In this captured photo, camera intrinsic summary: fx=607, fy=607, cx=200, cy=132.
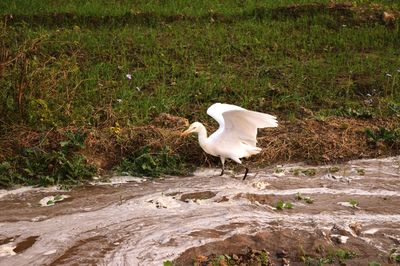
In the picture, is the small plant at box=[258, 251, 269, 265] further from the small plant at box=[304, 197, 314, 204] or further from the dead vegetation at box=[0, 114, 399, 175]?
the dead vegetation at box=[0, 114, 399, 175]

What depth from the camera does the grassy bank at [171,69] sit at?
7.17 meters

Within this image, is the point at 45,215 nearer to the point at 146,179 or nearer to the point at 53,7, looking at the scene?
the point at 146,179

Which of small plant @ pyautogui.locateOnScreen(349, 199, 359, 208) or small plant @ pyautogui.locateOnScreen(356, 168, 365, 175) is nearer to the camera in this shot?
small plant @ pyautogui.locateOnScreen(349, 199, 359, 208)

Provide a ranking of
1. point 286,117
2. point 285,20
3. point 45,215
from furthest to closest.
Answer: point 285,20
point 286,117
point 45,215

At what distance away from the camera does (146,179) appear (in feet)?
22.5

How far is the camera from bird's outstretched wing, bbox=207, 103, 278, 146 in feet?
20.1

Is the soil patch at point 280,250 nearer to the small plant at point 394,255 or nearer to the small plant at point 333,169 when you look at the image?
the small plant at point 394,255

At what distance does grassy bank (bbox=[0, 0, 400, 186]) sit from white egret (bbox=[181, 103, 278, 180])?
2.17ft

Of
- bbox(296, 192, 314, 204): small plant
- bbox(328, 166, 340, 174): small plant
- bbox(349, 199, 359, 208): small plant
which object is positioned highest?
bbox(328, 166, 340, 174): small plant

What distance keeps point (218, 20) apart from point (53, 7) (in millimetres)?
3498

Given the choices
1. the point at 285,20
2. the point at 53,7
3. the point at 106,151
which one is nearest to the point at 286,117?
the point at 106,151

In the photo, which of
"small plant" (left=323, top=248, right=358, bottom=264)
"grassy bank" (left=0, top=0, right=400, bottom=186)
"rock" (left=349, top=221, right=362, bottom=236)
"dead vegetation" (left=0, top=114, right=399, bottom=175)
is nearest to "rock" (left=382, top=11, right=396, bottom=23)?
"grassy bank" (left=0, top=0, right=400, bottom=186)

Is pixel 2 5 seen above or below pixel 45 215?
above

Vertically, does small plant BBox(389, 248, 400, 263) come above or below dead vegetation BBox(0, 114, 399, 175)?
below
